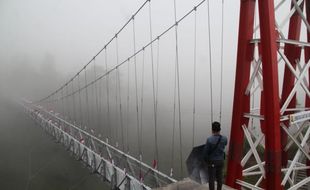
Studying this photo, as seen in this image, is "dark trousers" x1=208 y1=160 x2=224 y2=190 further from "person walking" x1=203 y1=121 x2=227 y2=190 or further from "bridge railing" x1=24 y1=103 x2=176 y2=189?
"bridge railing" x1=24 y1=103 x2=176 y2=189

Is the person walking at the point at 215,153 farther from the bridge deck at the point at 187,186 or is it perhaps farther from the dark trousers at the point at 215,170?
the bridge deck at the point at 187,186

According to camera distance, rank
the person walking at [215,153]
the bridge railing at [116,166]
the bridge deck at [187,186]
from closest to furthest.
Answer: the person walking at [215,153] → the bridge deck at [187,186] → the bridge railing at [116,166]

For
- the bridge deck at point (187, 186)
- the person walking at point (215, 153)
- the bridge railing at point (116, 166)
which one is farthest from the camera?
the bridge railing at point (116, 166)

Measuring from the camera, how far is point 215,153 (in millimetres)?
5703

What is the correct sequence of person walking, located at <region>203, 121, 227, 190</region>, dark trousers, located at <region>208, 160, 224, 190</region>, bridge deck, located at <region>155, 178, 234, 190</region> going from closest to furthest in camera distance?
person walking, located at <region>203, 121, 227, 190</region>, dark trousers, located at <region>208, 160, 224, 190</region>, bridge deck, located at <region>155, 178, 234, 190</region>

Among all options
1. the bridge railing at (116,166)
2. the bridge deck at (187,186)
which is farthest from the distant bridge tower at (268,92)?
the bridge railing at (116,166)

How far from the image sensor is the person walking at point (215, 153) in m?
5.63

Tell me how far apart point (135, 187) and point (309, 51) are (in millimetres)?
6393

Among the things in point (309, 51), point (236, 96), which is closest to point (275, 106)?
point (236, 96)

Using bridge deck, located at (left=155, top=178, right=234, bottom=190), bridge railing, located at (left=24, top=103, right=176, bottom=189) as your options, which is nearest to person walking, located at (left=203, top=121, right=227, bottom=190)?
bridge deck, located at (left=155, top=178, right=234, bottom=190)

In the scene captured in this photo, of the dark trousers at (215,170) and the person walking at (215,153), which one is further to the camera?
the dark trousers at (215,170)

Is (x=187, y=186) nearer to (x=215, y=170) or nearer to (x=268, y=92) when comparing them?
(x=215, y=170)

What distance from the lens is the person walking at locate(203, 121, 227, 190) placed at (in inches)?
222

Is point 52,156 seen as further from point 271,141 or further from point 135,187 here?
point 271,141
